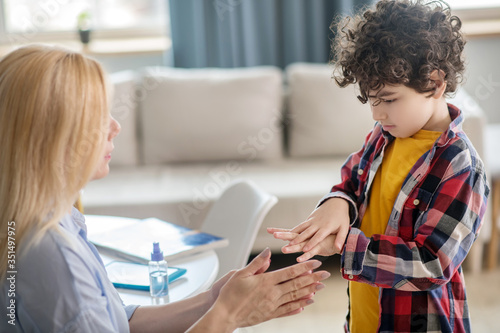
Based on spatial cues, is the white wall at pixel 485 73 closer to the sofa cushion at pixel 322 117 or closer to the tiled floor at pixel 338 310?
the sofa cushion at pixel 322 117

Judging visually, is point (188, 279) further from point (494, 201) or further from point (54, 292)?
point (494, 201)

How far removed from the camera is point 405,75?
1175 mm

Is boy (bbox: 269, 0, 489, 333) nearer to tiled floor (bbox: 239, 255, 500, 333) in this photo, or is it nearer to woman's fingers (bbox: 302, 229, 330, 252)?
woman's fingers (bbox: 302, 229, 330, 252)

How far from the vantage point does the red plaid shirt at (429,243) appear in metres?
1.12

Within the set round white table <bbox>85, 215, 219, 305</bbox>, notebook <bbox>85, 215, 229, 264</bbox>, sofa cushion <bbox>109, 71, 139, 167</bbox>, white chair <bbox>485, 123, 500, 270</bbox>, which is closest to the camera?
round white table <bbox>85, 215, 219, 305</bbox>

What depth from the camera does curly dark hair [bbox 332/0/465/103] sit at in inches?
46.8

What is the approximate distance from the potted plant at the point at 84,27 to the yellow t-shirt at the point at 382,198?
2.78 meters

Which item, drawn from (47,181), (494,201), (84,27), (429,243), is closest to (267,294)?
(429,243)

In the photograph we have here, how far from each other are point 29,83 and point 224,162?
7.72ft

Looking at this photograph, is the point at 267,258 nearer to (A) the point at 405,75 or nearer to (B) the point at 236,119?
(A) the point at 405,75

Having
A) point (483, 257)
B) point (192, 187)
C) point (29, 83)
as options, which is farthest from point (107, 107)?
point (483, 257)

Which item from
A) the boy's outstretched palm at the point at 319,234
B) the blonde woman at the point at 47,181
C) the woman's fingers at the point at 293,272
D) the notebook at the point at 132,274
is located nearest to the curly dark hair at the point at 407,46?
the boy's outstretched palm at the point at 319,234

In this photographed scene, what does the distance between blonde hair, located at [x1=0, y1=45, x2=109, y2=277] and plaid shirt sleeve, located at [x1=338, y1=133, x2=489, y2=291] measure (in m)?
0.53

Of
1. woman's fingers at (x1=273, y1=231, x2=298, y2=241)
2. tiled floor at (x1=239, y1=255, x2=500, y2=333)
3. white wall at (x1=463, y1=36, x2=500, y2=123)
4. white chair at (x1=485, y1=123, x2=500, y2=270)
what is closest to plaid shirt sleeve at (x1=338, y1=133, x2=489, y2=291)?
woman's fingers at (x1=273, y1=231, x2=298, y2=241)
